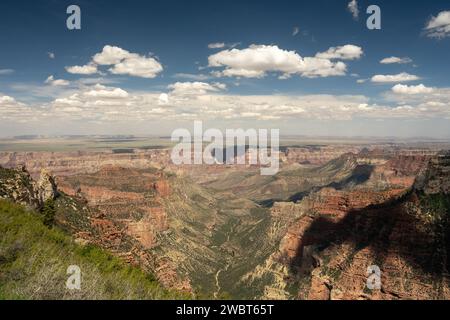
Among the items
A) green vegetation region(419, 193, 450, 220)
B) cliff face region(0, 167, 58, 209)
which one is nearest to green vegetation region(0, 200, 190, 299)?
cliff face region(0, 167, 58, 209)

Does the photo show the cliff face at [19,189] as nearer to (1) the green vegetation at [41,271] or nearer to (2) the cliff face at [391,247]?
(1) the green vegetation at [41,271]

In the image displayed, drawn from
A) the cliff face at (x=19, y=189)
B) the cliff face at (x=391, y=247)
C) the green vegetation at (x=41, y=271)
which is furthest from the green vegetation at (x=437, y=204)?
the green vegetation at (x=41, y=271)

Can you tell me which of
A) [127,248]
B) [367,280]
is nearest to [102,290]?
[127,248]

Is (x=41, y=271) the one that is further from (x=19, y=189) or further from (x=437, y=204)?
(x=437, y=204)

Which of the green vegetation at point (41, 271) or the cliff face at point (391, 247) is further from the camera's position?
the cliff face at point (391, 247)

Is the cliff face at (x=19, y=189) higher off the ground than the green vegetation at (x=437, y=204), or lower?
higher

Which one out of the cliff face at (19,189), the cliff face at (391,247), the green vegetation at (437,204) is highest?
the cliff face at (19,189)

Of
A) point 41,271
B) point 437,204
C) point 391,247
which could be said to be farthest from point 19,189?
point 437,204

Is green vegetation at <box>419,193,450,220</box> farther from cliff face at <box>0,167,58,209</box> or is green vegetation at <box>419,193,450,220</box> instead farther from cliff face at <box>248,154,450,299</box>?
cliff face at <box>0,167,58,209</box>
